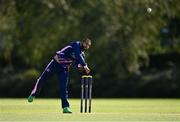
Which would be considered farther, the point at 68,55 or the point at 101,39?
the point at 101,39

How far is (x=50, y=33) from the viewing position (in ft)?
163

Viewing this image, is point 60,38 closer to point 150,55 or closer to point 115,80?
point 115,80

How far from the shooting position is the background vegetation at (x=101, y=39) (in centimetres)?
4822

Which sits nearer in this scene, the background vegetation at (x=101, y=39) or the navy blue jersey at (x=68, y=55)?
the navy blue jersey at (x=68, y=55)

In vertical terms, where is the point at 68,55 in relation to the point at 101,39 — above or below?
below

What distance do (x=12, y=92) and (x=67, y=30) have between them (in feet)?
15.6

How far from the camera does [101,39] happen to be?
161 feet

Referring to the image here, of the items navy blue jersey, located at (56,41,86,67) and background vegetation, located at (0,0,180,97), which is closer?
navy blue jersey, located at (56,41,86,67)

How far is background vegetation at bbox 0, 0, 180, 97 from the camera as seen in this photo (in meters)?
48.2

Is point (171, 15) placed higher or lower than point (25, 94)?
higher

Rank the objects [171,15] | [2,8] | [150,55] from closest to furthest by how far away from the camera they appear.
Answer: [2,8]
[171,15]
[150,55]

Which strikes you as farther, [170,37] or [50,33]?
[170,37]

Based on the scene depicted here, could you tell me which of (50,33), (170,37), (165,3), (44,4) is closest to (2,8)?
(44,4)

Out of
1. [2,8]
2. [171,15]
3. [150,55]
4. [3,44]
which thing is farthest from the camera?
[150,55]
